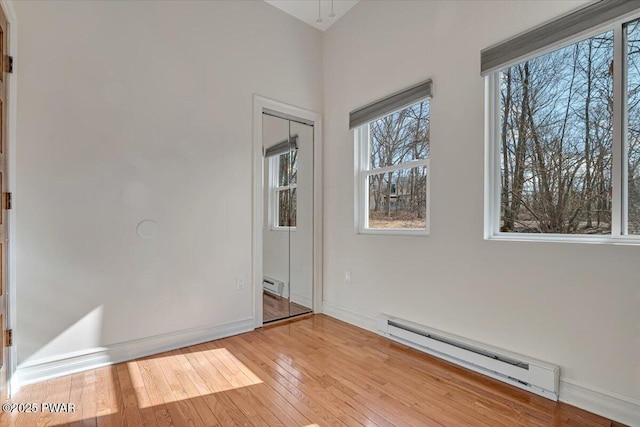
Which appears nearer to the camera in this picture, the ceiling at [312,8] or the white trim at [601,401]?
the white trim at [601,401]

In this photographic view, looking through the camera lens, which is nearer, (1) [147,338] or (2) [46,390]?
(2) [46,390]

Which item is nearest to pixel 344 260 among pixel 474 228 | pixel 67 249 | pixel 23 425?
pixel 474 228

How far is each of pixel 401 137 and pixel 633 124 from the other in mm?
1551

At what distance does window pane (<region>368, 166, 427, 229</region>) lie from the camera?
108 inches

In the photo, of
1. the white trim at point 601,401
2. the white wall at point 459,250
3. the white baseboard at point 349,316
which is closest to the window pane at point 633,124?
the white wall at point 459,250

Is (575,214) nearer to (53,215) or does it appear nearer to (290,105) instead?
(290,105)

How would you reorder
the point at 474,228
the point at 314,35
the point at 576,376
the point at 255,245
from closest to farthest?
the point at 576,376, the point at 474,228, the point at 255,245, the point at 314,35

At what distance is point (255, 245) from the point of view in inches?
122

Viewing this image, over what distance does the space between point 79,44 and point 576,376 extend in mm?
3895

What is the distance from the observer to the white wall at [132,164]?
83.0 inches

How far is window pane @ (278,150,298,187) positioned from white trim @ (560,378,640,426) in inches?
108

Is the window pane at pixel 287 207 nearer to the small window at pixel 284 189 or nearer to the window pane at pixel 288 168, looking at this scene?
the small window at pixel 284 189

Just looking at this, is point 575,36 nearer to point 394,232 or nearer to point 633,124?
point 633,124

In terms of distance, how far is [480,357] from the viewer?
2.15 meters
